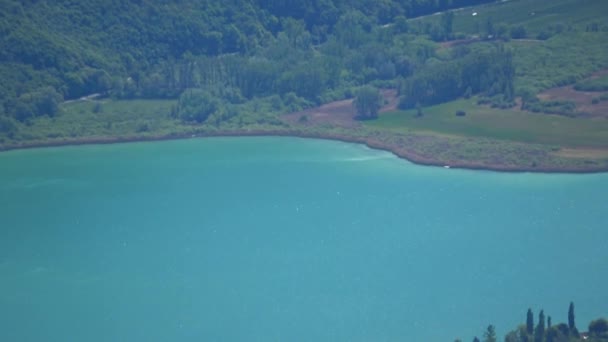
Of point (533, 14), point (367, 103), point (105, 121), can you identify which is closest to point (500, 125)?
point (367, 103)

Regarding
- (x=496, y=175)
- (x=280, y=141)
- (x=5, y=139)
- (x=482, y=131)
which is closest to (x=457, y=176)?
(x=496, y=175)

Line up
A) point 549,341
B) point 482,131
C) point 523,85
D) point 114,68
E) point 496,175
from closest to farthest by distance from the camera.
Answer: point 549,341 < point 496,175 < point 482,131 < point 523,85 < point 114,68

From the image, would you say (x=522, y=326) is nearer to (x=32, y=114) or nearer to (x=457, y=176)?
(x=457, y=176)

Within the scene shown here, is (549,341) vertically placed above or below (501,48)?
below

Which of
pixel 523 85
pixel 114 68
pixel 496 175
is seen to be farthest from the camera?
pixel 114 68

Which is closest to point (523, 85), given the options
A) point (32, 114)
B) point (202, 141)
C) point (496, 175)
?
point (496, 175)

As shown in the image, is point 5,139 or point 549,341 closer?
point 549,341

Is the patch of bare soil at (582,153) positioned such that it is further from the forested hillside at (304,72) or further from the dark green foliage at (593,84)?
the dark green foliage at (593,84)
